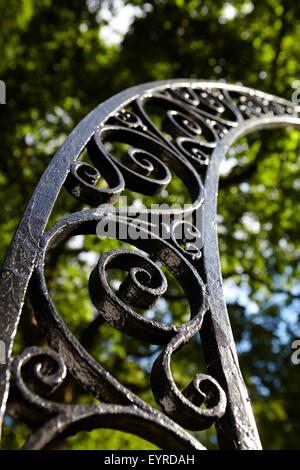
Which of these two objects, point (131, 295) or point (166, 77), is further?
point (166, 77)

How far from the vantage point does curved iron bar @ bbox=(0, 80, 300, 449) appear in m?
1.00

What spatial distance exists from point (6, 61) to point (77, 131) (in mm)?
6204

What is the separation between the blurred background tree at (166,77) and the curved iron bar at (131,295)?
476 centimetres

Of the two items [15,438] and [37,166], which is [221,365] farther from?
[15,438]

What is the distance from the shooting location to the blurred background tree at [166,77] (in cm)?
696

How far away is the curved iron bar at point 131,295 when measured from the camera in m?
1.00

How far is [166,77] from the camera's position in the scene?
722 cm

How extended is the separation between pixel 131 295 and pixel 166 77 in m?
6.60

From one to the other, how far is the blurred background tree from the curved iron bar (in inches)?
187

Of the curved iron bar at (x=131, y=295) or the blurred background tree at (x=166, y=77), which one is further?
the blurred background tree at (x=166, y=77)

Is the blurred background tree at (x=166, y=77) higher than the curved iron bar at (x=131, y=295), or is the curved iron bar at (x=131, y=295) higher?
the blurred background tree at (x=166, y=77)

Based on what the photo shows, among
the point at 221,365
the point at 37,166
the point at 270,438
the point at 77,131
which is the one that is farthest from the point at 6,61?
the point at 270,438

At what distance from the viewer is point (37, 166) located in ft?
25.1

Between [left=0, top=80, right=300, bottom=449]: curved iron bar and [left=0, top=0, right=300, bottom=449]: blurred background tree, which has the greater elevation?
[left=0, top=0, right=300, bottom=449]: blurred background tree
